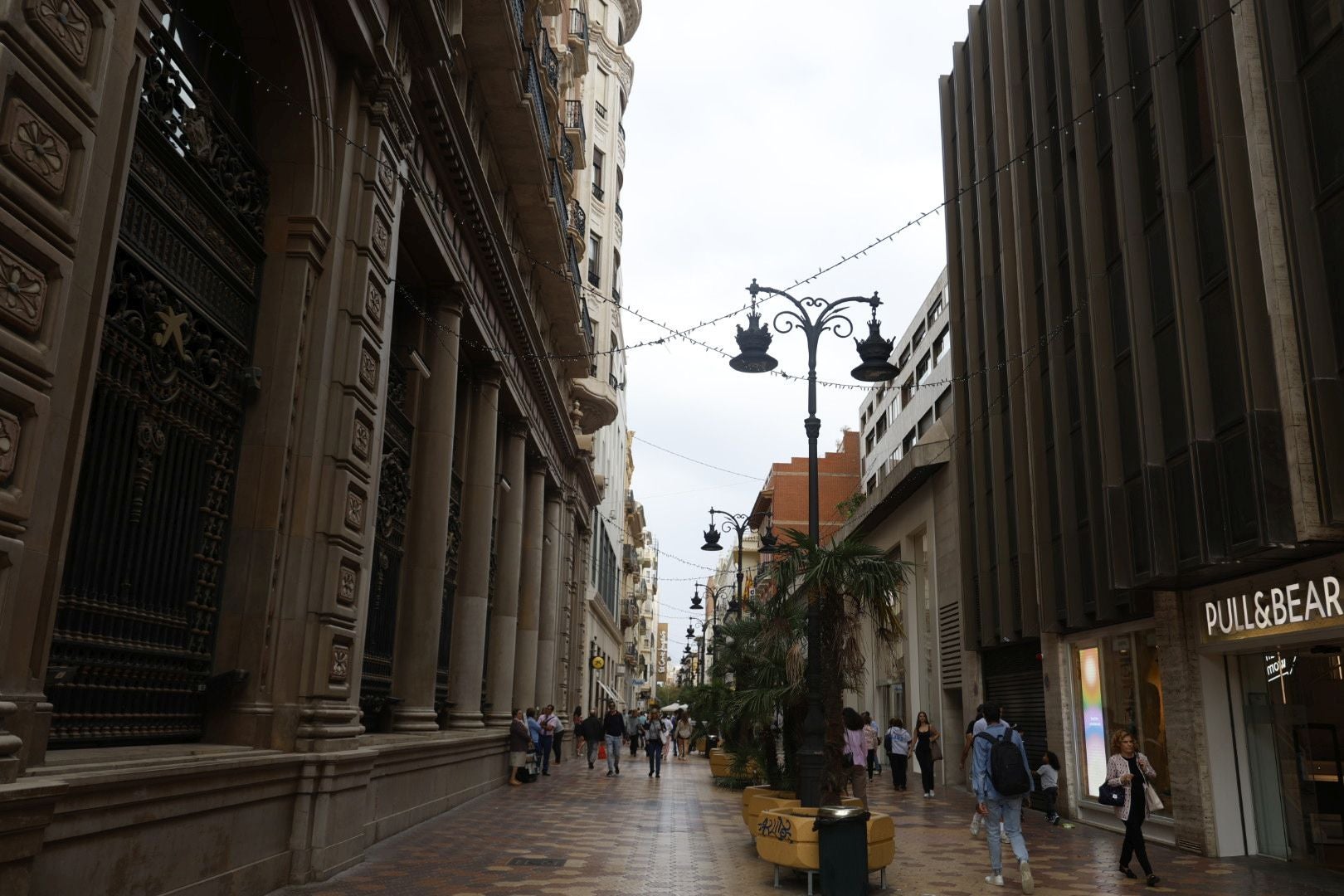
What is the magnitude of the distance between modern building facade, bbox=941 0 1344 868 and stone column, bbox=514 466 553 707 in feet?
38.7

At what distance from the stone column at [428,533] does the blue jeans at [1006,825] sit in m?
8.31

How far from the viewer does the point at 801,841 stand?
32.4ft

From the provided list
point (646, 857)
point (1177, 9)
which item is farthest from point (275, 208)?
point (1177, 9)

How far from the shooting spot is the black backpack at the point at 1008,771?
1023 cm

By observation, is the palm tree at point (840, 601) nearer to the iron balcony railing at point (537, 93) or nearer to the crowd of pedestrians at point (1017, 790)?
the crowd of pedestrians at point (1017, 790)

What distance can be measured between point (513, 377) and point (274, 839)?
45.3 ft

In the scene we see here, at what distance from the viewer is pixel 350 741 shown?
10.4 meters

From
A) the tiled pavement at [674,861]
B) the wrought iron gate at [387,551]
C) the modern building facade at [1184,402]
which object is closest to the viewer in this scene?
the tiled pavement at [674,861]

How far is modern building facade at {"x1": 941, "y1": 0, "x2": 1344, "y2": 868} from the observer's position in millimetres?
10852

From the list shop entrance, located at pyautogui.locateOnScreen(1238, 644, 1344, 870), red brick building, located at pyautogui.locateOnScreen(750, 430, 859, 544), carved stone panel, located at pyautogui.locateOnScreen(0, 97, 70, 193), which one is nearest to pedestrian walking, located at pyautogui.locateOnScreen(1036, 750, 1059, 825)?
shop entrance, located at pyautogui.locateOnScreen(1238, 644, 1344, 870)

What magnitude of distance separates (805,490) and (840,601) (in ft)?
195

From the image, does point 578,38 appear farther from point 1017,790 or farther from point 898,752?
point 1017,790

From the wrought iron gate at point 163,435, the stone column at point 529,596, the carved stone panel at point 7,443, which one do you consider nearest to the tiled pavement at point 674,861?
the wrought iron gate at point 163,435

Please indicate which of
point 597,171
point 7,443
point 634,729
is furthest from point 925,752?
point 597,171
